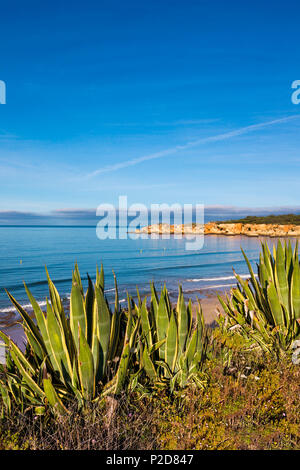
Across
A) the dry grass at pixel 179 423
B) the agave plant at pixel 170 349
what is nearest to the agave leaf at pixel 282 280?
the dry grass at pixel 179 423

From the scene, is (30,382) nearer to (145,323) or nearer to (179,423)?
(145,323)

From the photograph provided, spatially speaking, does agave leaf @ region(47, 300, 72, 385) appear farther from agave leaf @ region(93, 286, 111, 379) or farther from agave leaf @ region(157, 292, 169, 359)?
agave leaf @ region(157, 292, 169, 359)

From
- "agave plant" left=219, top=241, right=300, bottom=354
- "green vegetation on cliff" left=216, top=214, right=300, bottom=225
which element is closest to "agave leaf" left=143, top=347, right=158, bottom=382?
"agave plant" left=219, top=241, right=300, bottom=354

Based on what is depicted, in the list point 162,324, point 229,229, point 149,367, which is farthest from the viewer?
point 229,229

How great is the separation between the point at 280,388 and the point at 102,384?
213 centimetres

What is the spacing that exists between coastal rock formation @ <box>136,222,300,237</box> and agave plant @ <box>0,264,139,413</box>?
63158mm

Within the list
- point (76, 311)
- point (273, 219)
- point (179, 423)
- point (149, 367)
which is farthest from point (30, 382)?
point (273, 219)

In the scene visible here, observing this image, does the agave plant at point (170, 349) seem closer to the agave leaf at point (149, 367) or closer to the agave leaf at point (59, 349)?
the agave leaf at point (149, 367)

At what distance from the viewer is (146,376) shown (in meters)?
3.61

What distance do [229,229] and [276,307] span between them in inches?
2792

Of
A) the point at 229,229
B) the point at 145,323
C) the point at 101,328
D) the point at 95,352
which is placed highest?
the point at 229,229

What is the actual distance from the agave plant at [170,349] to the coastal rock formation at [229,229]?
2453 inches

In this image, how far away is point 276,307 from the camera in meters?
4.71
